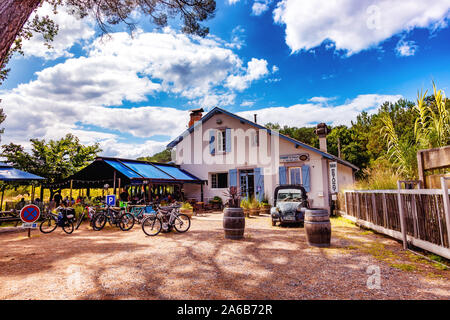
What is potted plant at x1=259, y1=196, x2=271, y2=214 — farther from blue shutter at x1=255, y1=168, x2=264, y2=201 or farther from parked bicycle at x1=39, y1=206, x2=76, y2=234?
parked bicycle at x1=39, y1=206, x2=76, y2=234

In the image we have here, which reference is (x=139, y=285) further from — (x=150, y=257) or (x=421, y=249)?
(x=421, y=249)

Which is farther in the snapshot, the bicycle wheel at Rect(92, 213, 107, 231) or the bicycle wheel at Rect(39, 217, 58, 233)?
the bicycle wheel at Rect(92, 213, 107, 231)

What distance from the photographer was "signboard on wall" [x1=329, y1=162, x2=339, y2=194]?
13617 mm

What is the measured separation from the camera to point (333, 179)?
13.7 m

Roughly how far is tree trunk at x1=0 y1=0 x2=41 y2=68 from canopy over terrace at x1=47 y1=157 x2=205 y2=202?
9.24 metres

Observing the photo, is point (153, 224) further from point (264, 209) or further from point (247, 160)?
point (247, 160)

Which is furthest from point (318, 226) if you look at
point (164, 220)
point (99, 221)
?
point (99, 221)

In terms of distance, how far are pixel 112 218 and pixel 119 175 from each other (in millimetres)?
3629

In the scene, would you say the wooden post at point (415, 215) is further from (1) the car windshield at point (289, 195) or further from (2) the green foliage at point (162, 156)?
(2) the green foliage at point (162, 156)

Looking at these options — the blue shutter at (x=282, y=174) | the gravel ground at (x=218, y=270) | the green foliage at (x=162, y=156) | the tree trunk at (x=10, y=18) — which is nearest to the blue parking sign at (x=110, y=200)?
the gravel ground at (x=218, y=270)

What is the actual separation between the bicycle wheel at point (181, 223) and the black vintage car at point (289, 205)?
10.5 ft

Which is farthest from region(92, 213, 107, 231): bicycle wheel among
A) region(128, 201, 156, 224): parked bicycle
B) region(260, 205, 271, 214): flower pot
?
region(260, 205, 271, 214): flower pot
